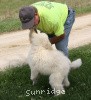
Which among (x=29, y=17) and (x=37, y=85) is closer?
(x=29, y=17)

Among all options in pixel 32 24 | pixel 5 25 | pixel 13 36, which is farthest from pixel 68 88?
pixel 5 25

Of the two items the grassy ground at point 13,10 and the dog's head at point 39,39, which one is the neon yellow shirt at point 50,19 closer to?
the dog's head at point 39,39

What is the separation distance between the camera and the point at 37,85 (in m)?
7.44

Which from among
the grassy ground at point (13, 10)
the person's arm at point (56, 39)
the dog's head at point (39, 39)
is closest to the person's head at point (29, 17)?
the dog's head at point (39, 39)

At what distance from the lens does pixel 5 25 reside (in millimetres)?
14883

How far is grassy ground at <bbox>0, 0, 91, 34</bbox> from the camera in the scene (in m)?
14.7

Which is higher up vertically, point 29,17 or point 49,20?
point 29,17

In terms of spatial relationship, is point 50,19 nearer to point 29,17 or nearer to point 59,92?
point 29,17

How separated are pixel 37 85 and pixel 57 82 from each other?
2.55 ft

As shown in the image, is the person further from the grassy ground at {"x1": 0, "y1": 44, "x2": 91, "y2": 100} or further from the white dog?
the grassy ground at {"x1": 0, "y1": 44, "x2": 91, "y2": 100}

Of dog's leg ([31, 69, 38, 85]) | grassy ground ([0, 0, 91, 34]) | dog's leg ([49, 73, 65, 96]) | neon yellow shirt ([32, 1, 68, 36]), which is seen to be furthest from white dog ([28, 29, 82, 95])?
grassy ground ([0, 0, 91, 34])

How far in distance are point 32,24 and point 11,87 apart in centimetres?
143

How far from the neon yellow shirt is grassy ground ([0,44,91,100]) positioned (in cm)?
100

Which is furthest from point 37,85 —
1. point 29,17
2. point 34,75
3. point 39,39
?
point 29,17
